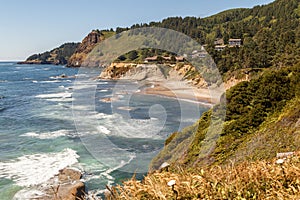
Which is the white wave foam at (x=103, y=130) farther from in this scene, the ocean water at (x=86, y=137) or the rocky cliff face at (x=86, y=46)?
the rocky cliff face at (x=86, y=46)

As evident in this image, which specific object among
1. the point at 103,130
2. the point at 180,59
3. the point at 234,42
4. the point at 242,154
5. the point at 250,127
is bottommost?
the point at 103,130

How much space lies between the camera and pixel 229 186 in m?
3.74

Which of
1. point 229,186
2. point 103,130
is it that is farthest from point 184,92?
point 229,186

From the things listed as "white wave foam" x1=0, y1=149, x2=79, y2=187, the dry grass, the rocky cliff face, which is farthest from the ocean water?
the rocky cliff face

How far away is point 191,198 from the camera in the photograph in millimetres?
3678

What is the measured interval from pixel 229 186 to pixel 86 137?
25453mm

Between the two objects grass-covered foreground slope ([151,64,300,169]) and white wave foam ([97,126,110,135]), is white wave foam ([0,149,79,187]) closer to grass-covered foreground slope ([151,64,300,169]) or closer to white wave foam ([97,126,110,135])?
white wave foam ([97,126,110,135])

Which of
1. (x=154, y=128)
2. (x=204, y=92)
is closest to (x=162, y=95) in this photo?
(x=204, y=92)

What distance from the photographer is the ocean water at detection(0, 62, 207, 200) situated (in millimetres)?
19016

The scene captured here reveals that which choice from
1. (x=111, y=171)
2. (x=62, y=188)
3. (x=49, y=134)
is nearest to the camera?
(x=62, y=188)

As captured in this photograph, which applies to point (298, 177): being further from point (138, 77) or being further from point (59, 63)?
point (59, 63)

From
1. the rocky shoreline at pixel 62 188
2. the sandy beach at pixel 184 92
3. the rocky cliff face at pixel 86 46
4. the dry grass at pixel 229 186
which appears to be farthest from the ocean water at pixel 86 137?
the rocky cliff face at pixel 86 46

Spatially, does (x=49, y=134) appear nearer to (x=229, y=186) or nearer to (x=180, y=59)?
(x=229, y=186)

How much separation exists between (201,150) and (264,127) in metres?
3.14
